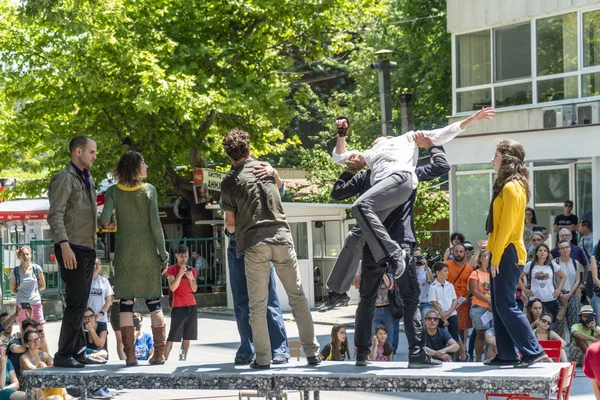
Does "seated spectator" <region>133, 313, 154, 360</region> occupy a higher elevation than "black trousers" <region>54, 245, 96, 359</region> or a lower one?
lower

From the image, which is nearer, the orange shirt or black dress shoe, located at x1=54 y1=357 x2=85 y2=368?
black dress shoe, located at x1=54 y1=357 x2=85 y2=368

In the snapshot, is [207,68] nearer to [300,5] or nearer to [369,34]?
[300,5]

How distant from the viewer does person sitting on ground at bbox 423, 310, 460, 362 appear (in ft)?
48.7

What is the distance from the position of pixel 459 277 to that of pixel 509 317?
8.79 m

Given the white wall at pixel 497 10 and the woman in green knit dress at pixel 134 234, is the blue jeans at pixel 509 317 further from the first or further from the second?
the white wall at pixel 497 10

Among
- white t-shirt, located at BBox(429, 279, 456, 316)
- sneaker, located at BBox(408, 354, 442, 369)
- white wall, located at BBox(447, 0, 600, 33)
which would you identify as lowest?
white t-shirt, located at BBox(429, 279, 456, 316)

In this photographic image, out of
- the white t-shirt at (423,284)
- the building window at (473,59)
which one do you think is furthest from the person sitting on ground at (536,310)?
the building window at (473,59)

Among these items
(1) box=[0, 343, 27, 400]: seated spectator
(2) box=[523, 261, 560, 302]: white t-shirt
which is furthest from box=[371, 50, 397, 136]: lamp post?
(1) box=[0, 343, 27, 400]: seated spectator

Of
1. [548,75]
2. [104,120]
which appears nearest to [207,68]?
[104,120]

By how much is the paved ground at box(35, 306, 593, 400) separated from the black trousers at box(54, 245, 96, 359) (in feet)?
3.66

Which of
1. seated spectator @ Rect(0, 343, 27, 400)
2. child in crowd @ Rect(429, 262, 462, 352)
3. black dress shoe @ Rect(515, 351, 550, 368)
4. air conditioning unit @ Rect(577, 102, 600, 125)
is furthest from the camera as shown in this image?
air conditioning unit @ Rect(577, 102, 600, 125)

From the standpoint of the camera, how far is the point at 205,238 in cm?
3064

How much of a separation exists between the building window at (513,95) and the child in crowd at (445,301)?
31.3ft

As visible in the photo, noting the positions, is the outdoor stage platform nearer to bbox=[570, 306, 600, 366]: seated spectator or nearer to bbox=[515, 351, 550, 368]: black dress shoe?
bbox=[515, 351, 550, 368]: black dress shoe
